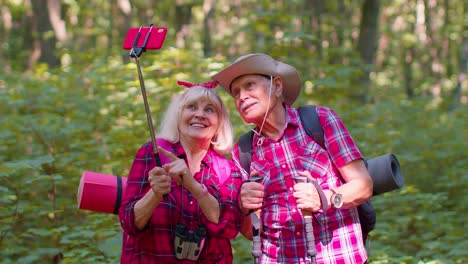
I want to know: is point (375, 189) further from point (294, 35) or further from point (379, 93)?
point (379, 93)

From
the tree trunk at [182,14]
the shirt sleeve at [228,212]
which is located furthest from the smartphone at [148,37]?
the tree trunk at [182,14]

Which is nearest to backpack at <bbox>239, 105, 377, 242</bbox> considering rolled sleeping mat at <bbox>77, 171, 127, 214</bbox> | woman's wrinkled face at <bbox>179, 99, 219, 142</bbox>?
woman's wrinkled face at <bbox>179, 99, 219, 142</bbox>

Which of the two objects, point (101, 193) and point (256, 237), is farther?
point (101, 193)

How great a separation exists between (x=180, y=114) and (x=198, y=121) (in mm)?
115

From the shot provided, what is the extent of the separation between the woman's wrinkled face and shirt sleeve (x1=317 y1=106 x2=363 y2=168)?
0.62 meters

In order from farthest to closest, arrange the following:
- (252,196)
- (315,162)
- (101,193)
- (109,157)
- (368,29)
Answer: (368,29) → (109,157) → (101,193) → (315,162) → (252,196)

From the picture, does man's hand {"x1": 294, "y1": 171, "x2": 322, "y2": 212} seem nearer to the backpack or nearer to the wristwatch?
the wristwatch

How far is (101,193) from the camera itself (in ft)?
11.4

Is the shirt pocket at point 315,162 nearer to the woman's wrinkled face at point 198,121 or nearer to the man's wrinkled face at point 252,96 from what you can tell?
the man's wrinkled face at point 252,96

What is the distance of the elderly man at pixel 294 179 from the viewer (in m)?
3.05

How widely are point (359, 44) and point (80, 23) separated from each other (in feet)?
63.9

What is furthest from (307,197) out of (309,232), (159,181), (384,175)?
(159,181)

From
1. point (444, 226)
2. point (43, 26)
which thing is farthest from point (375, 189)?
point (43, 26)

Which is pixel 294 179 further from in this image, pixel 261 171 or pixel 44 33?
pixel 44 33
